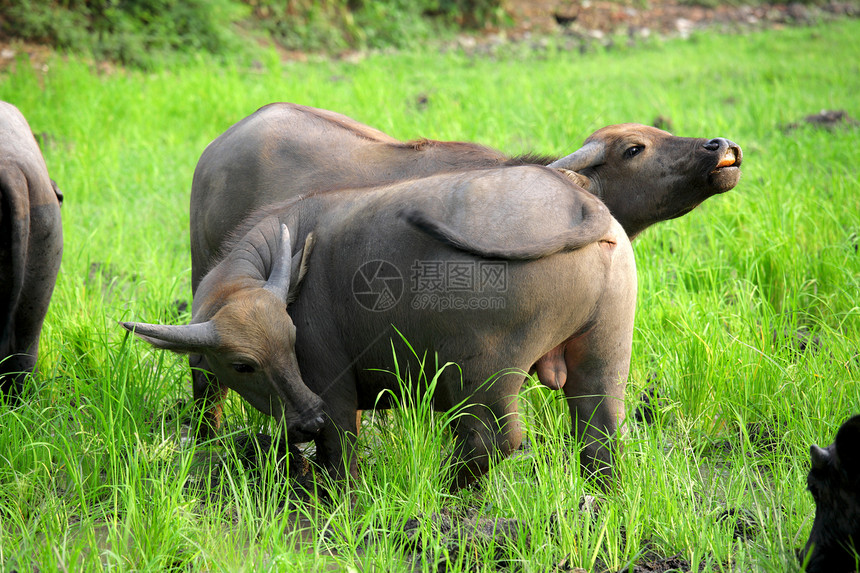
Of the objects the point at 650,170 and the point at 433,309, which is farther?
the point at 650,170

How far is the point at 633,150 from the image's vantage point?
165 inches

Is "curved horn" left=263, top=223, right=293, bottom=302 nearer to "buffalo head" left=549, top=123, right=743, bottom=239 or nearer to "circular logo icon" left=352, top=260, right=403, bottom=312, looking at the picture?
"circular logo icon" left=352, top=260, right=403, bottom=312

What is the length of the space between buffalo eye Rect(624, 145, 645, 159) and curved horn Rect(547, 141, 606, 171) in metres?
0.12

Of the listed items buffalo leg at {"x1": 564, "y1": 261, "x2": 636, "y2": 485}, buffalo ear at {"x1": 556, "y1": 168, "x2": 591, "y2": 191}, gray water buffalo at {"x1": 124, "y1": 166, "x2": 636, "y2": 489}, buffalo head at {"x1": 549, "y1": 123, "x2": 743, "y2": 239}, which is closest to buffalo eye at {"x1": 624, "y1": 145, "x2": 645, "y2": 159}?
buffalo head at {"x1": 549, "y1": 123, "x2": 743, "y2": 239}

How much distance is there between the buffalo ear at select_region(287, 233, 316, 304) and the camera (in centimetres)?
333

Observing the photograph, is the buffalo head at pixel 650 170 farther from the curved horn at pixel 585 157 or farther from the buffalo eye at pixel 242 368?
the buffalo eye at pixel 242 368

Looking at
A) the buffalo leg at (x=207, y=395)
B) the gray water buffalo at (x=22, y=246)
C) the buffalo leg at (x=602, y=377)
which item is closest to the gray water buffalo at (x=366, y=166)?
the buffalo leg at (x=207, y=395)

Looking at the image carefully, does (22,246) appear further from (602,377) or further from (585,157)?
(585,157)

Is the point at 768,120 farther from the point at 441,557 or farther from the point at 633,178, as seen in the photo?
the point at 441,557

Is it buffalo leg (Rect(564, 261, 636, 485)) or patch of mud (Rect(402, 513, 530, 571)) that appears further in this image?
buffalo leg (Rect(564, 261, 636, 485))

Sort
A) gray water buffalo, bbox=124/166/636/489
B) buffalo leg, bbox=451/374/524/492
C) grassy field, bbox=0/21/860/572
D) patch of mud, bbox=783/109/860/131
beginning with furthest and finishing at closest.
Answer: patch of mud, bbox=783/109/860/131, buffalo leg, bbox=451/374/524/492, gray water buffalo, bbox=124/166/636/489, grassy field, bbox=0/21/860/572

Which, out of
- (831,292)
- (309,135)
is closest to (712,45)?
(831,292)

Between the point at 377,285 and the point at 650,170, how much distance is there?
1817mm
